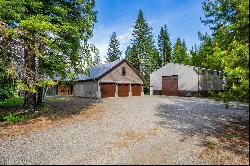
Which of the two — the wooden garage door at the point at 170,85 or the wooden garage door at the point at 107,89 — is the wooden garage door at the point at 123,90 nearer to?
the wooden garage door at the point at 107,89

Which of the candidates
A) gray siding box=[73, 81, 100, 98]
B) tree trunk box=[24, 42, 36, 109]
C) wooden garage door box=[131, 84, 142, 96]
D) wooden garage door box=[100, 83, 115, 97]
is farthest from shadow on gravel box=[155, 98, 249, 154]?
wooden garage door box=[131, 84, 142, 96]

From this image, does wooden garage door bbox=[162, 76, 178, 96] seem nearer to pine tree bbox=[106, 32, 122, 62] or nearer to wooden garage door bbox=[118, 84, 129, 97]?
wooden garage door bbox=[118, 84, 129, 97]

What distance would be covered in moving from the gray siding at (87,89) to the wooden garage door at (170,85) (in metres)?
12.0

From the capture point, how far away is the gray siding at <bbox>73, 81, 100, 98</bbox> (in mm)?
40787

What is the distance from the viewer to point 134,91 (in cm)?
4559

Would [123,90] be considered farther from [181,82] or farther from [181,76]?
[181,76]

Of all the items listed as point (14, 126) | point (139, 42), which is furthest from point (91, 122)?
point (139, 42)

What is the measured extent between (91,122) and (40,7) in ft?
25.1

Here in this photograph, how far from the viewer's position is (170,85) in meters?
44.8

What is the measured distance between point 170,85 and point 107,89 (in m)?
10.6

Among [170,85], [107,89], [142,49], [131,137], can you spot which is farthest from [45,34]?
[142,49]

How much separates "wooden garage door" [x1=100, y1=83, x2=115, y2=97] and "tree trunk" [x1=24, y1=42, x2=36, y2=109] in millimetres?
21195

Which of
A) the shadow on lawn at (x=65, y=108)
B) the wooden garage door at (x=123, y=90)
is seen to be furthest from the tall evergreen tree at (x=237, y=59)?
the wooden garage door at (x=123, y=90)

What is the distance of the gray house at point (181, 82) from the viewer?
3997 cm
